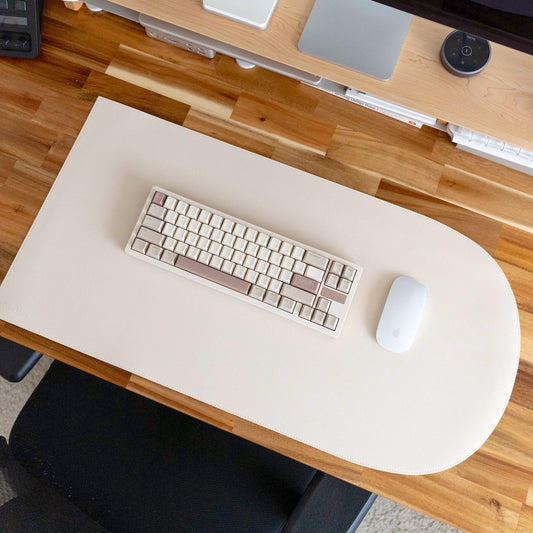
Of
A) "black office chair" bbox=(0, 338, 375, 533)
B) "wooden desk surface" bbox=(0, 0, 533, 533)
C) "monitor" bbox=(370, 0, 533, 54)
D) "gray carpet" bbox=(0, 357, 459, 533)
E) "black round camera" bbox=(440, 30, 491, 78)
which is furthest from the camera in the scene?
"gray carpet" bbox=(0, 357, 459, 533)

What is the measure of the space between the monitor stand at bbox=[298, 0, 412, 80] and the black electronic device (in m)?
0.48

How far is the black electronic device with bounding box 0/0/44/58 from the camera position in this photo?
889 mm

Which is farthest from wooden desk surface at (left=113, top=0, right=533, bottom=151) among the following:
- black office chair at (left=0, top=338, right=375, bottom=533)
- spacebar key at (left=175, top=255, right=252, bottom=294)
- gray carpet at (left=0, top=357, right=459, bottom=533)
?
gray carpet at (left=0, top=357, right=459, bottom=533)

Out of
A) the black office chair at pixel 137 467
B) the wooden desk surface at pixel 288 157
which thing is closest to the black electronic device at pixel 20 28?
the wooden desk surface at pixel 288 157

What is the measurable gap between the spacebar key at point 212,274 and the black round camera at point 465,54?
43cm

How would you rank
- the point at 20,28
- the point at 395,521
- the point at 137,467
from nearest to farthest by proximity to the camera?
the point at 20,28 < the point at 137,467 < the point at 395,521

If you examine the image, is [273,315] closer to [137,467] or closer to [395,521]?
[137,467]

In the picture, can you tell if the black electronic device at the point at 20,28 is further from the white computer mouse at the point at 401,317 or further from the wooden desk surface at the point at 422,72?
the white computer mouse at the point at 401,317

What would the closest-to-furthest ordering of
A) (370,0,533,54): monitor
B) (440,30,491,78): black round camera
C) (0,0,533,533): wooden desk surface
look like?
1. (370,0,533,54): monitor
2. (440,30,491,78): black round camera
3. (0,0,533,533): wooden desk surface

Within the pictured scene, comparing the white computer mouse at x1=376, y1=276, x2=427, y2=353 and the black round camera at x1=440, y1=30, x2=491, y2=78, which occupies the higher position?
the black round camera at x1=440, y1=30, x2=491, y2=78

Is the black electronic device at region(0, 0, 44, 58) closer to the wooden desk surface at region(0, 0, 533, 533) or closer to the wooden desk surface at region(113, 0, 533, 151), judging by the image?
the wooden desk surface at region(0, 0, 533, 533)

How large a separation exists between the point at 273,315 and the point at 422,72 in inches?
16.5

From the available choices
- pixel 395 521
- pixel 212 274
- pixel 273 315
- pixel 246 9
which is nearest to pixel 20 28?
pixel 246 9

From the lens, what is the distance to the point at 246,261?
0.80 m
